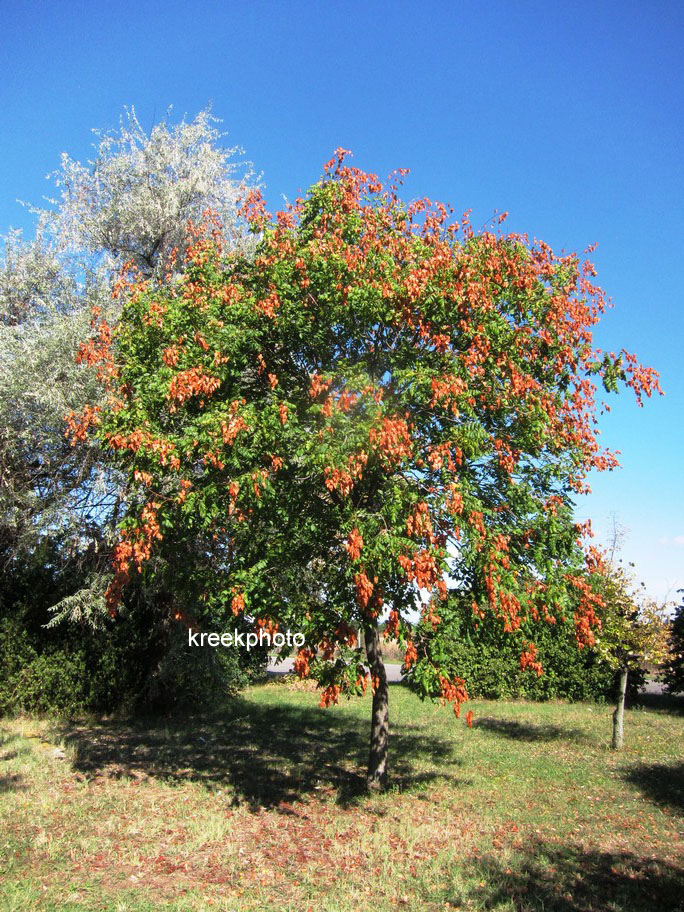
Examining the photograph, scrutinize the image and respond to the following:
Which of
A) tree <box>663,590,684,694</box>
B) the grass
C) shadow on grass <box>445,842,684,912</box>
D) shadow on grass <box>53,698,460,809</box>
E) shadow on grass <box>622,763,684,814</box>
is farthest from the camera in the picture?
tree <box>663,590,684,694</box>

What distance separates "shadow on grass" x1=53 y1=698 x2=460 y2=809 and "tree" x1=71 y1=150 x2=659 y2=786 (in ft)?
4.82

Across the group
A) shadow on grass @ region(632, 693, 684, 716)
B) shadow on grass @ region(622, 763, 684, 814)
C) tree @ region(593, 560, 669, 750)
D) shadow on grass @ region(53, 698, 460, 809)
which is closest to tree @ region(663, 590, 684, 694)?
shadow on grass @ region(632, 693, 684, 716)

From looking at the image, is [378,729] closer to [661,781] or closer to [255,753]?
[255,753]

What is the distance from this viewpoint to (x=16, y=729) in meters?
13.5

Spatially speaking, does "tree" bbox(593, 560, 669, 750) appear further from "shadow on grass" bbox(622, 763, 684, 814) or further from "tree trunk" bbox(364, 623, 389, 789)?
"tree trunk" bbox(364, 623, 389, 789)

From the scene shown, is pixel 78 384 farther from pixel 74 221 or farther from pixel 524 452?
pixel 524 452

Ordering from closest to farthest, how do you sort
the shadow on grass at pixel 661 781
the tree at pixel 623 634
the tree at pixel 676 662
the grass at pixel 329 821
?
the grass at pixel 329 821
the shadow on grass at pixel 661 781
the tree at pixel 623 634
the tree at pixel 676 662

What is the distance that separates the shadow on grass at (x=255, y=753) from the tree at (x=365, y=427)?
4.82 feet

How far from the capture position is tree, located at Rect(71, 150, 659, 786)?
7398mm

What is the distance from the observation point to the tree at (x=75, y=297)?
13.7 meters

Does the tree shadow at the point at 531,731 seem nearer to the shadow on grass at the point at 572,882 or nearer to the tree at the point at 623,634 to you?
the tree at the point at 623,634

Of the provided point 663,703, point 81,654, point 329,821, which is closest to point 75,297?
point 81,654

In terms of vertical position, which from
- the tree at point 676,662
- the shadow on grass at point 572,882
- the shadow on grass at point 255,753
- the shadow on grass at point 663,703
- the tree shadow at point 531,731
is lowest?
the shadow on grass at point 255,753

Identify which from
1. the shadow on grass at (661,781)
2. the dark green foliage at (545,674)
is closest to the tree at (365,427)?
the shadow on grass at (661,781)
